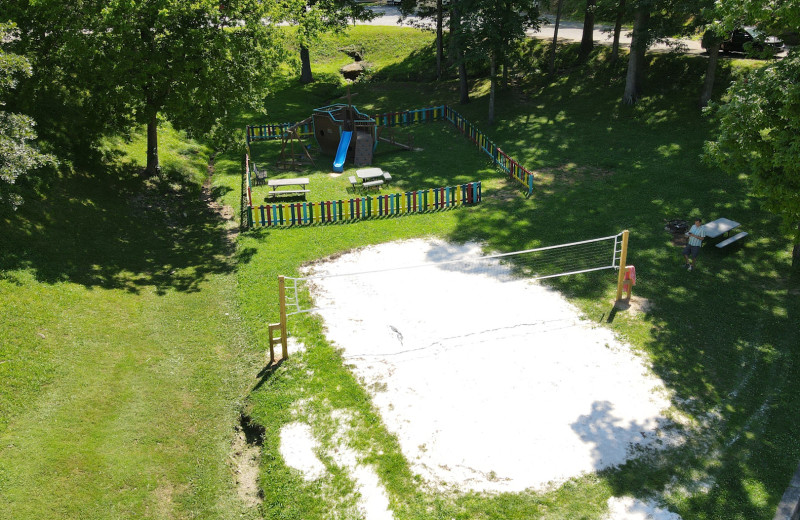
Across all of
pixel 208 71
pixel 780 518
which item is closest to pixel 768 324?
pixel 780 518

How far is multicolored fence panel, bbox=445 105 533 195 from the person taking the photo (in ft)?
85.4

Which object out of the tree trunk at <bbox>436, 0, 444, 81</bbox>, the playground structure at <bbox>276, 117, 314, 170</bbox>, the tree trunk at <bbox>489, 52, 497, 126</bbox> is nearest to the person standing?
the tree trunk at <bbox>489, 52, 497, 126</bbox>

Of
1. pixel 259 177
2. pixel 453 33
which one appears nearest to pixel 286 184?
pixel 259 177

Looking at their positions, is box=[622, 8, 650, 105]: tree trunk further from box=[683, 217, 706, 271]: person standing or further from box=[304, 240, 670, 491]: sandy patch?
box=[304, 240, 670, 491]: sandy patch

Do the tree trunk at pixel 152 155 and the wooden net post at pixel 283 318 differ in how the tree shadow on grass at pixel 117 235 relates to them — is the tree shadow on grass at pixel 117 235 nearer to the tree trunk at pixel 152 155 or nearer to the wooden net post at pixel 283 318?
the tree trunk at pixel 152 155

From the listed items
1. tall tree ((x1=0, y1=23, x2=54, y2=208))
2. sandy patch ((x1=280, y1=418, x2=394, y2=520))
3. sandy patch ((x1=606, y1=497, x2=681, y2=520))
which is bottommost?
sandy patch ((x1=280, y1=418, x2=394, y2=520))

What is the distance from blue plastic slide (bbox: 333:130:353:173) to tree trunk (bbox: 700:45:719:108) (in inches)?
684

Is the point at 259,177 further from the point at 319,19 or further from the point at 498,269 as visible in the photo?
the point at 319,19

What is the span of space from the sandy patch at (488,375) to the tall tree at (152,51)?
8346 millimetres

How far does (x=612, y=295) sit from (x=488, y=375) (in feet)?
18.2

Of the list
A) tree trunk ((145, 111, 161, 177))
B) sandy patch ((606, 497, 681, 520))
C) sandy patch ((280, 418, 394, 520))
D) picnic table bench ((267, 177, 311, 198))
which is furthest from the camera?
picnic table bench ((267, 177, 311, 198))

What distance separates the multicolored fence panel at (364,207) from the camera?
917 inches

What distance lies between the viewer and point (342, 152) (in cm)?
2980

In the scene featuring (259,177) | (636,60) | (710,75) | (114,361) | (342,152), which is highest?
(636,60)
